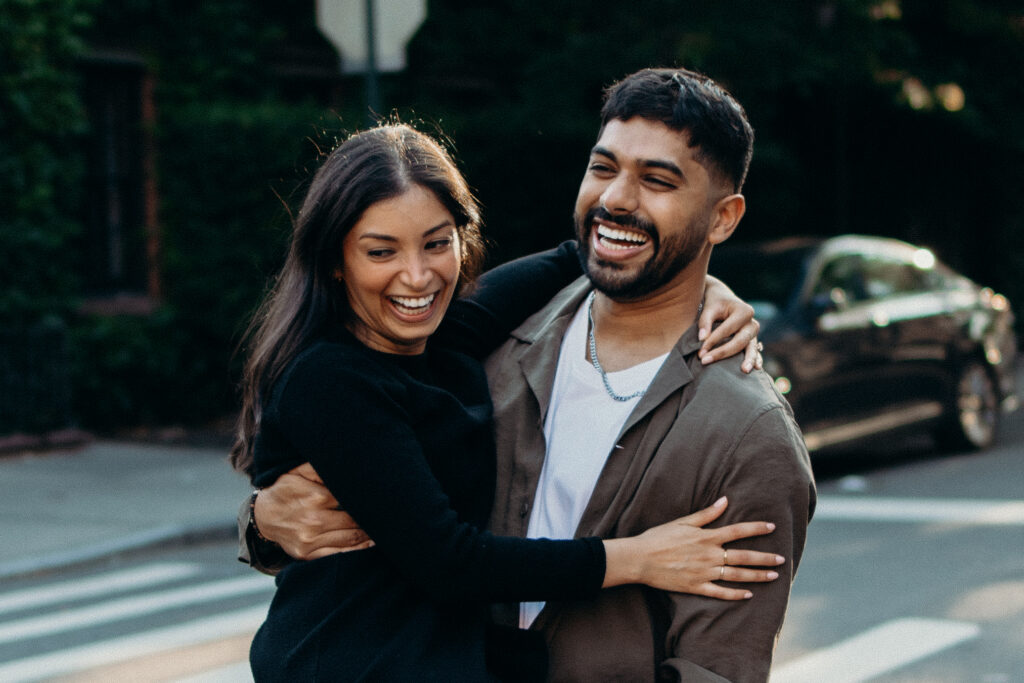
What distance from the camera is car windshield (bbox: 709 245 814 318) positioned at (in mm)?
9273

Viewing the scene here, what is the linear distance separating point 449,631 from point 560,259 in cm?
115

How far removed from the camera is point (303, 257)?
8.12 ft

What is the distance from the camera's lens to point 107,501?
9125mm

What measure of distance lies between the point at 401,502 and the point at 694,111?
0.94 metres

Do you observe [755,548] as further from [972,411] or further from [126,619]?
[972,411]

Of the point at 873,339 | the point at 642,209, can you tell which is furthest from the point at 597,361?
the point at 873,339

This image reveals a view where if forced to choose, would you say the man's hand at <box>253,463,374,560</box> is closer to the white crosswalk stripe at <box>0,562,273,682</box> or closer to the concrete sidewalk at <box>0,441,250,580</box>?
the white crosswalk stripe at <box>0,562,273,682</box>

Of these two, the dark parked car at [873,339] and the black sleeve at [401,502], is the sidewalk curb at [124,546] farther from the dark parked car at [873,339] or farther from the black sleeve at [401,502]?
the black sleeve at [401,502]

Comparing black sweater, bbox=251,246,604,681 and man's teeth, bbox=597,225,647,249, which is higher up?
man's teeth, bbox=597,225,647,249

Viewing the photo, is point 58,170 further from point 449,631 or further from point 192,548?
point 449,631

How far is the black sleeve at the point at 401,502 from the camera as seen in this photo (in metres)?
2.20

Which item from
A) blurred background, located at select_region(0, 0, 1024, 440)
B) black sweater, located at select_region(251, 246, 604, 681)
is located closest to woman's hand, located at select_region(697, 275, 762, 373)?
black sweater, located at select_region(251, 246, 604, 681)

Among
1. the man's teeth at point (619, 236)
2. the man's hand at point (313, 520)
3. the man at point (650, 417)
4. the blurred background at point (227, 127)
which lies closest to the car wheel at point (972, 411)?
the blurred background at point (227, 127)

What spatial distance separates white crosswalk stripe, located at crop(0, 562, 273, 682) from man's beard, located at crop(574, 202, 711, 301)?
349cm
